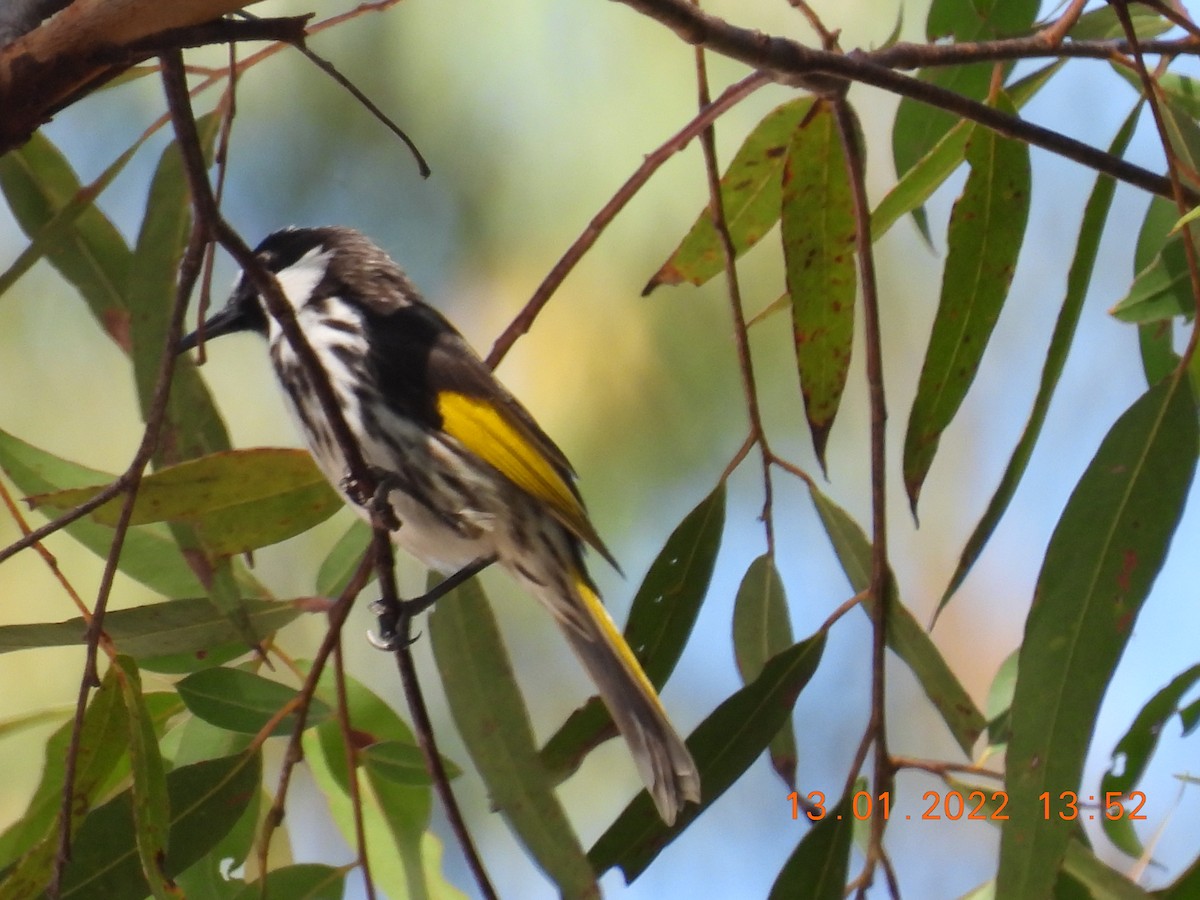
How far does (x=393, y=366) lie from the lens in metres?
1.48

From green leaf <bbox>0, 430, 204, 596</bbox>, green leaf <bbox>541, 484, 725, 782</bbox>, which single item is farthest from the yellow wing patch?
green leaf <bbox>0, 430, 204, 596</bbox>

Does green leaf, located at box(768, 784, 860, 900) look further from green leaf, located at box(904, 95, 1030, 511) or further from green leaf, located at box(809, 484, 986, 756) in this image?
green leaf, located at box(904, 95, 1030, 511)

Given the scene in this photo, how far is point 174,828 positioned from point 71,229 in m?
0.62

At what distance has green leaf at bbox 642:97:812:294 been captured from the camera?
1.53 meters

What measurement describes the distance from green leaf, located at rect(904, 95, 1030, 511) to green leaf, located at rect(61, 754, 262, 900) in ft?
2.45

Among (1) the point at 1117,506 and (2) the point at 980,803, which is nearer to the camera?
(1) the point at 1117,506

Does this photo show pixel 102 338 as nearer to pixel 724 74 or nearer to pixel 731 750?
pixel 724 74

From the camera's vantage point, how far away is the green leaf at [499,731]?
116cm

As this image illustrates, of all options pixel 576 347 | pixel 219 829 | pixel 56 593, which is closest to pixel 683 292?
pixel 576 347

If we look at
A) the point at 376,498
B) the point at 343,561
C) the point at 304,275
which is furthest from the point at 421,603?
the point at 304,275

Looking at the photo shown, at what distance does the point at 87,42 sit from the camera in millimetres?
883

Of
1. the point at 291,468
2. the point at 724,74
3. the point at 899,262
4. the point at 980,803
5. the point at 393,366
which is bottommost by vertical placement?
the point at 980,803

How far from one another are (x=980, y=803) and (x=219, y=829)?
81 centimetres

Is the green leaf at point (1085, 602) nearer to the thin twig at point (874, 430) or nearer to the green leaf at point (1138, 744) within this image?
the thin twig at point (874, 430)
